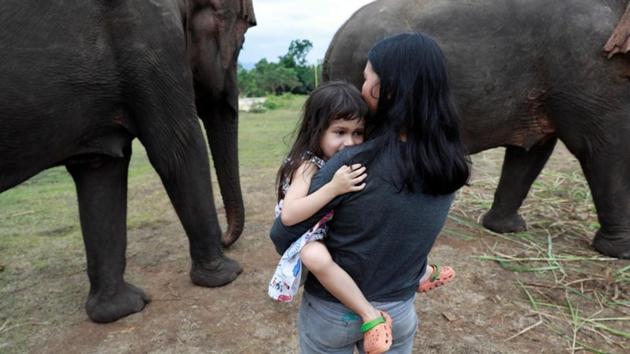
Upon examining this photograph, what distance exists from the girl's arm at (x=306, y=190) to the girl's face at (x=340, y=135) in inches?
2.3

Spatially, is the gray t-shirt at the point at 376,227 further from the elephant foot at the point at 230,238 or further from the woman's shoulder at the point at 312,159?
the elephant foot at the point at 230,238

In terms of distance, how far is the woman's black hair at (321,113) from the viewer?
3.50 ft

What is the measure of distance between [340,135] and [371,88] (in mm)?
129

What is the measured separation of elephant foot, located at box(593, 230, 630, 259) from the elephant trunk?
2.15m

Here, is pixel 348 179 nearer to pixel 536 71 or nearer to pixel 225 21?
pixel 225 21

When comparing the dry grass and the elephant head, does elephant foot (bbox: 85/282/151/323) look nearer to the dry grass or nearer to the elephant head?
the elephant head

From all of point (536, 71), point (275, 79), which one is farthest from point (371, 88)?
point (275, 79)

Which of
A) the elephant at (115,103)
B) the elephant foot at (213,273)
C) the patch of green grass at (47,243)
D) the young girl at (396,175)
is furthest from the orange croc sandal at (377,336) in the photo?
the elephant foot at (213,273)

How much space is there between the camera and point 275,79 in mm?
26562

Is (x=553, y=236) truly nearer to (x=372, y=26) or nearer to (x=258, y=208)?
(x=372, y=26)

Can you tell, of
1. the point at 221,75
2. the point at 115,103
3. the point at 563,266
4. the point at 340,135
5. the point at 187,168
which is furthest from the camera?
the point at 563,266

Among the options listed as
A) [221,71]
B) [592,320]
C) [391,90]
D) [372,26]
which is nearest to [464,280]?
[592,320]

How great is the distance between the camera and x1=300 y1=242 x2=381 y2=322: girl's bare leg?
1085 mm

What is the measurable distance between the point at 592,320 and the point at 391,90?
178 centimetres
